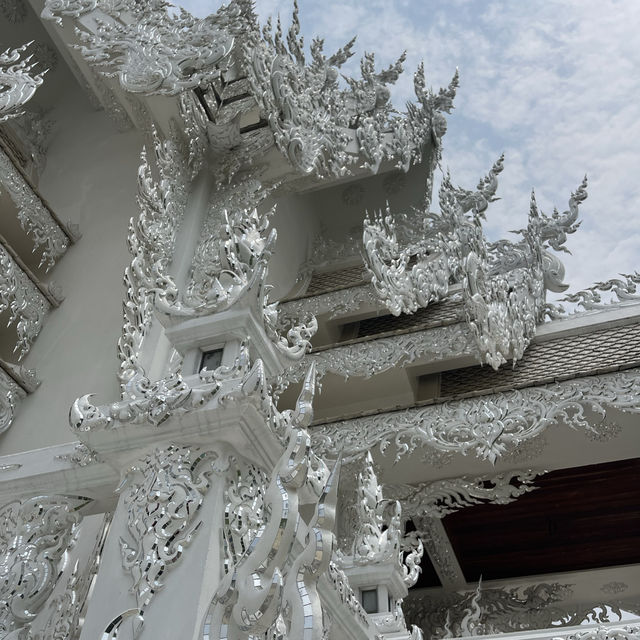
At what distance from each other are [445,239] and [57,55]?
2.90 meters

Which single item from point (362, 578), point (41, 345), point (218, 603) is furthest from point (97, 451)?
point (41, 345)

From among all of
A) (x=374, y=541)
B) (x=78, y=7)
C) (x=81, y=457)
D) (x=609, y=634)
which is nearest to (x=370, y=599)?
(x=374, y=541)

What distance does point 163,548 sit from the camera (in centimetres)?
149

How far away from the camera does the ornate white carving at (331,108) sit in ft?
14.7

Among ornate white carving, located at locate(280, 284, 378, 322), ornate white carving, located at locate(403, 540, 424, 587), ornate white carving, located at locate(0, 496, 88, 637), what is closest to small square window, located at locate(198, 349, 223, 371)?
ornate white carving, located at locate(0, 496, 88, 637)

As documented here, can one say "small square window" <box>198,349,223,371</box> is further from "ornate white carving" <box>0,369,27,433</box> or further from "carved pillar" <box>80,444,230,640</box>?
"ornate white carving" <box>0,369,27,433</box>

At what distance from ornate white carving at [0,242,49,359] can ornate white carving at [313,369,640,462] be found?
1486mm

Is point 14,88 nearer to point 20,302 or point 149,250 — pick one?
point 149,250

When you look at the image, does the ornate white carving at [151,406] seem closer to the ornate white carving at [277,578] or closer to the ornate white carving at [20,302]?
the ornate white carving at [277,578]

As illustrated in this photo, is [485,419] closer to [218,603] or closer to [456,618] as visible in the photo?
[456,618]

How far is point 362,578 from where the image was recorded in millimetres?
2764

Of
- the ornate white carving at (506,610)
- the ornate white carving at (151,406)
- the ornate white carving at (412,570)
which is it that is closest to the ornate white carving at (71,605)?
the ornate white carving at (151,406)

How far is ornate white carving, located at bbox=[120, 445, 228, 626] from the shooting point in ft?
4.83

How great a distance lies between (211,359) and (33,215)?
9.30 ft
